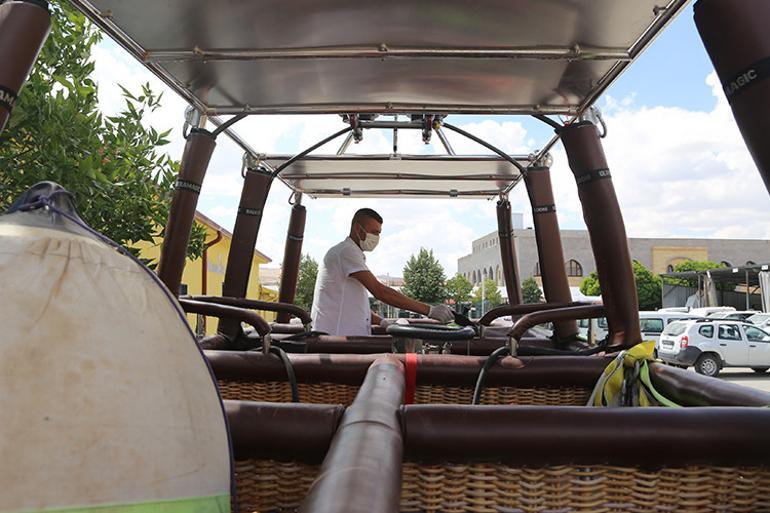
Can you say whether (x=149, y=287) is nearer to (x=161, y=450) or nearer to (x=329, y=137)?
(x=161, y=450)

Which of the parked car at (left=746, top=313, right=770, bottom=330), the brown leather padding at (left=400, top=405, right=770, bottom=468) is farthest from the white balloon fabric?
the parked car at (left=746, top=313, right=770, bottom=330)

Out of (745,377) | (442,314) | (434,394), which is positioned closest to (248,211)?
(442,314)

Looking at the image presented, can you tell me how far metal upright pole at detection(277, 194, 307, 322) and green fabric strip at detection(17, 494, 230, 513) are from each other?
5.17 m

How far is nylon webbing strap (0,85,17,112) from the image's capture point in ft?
5.34

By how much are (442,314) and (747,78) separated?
2.83m

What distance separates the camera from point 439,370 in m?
2.30

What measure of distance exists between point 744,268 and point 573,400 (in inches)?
1636

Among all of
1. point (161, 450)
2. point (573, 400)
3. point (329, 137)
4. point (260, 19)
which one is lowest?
point (161, 450)

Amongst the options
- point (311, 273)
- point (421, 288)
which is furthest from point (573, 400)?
point (421, 288)

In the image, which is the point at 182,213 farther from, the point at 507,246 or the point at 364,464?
the point at 507,246

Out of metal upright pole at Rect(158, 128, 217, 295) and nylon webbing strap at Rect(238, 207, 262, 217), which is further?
nylon webbing strap at Rect(238, 207, 262, 217)

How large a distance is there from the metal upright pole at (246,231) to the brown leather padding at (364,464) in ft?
9.64

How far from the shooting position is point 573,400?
2320 millimetres

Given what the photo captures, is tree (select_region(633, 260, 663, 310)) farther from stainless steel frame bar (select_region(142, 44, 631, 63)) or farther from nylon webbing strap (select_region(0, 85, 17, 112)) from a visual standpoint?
nylon webbing strap (select_region(0, 85, 17, 112))
